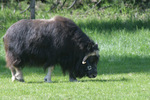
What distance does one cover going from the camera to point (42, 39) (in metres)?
8.49

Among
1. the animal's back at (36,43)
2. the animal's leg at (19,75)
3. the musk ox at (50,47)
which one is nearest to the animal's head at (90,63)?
the musk ox at (50,47)

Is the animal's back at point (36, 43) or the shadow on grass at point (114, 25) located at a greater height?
the animal's back at point (36, 43)

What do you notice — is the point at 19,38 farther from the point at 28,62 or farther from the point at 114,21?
the point at 114,21

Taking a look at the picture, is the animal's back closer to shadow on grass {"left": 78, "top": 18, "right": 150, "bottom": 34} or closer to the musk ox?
the musk ox

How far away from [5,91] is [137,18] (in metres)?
9.86

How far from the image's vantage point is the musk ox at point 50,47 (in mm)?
8492

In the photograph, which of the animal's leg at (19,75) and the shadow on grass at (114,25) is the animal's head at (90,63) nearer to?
the animal's leg at (19,75)

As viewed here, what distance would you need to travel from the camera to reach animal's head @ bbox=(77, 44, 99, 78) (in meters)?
8.67

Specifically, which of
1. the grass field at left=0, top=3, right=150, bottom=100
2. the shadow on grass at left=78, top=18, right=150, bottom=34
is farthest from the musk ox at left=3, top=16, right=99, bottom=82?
the shadow on grass at left=78, top=18, right=150, bottom=34

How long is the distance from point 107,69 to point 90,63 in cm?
199

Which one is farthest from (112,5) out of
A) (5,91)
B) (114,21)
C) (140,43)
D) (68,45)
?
(5,91)

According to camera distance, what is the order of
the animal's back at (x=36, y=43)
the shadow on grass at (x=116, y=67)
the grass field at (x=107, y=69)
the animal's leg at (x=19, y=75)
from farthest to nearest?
1. the shadow on grass at (x=116, y=67)
2. the animal's leg at (x=19, y=75)
3. the animal's back at (x=36, y=43)
4. the grass field at (x=107, y=69)

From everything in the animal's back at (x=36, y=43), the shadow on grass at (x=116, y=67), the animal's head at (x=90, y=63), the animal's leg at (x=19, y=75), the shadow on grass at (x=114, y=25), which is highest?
the animal's back at (x=36, y=43)

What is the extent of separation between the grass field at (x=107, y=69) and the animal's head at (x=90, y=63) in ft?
0.72
